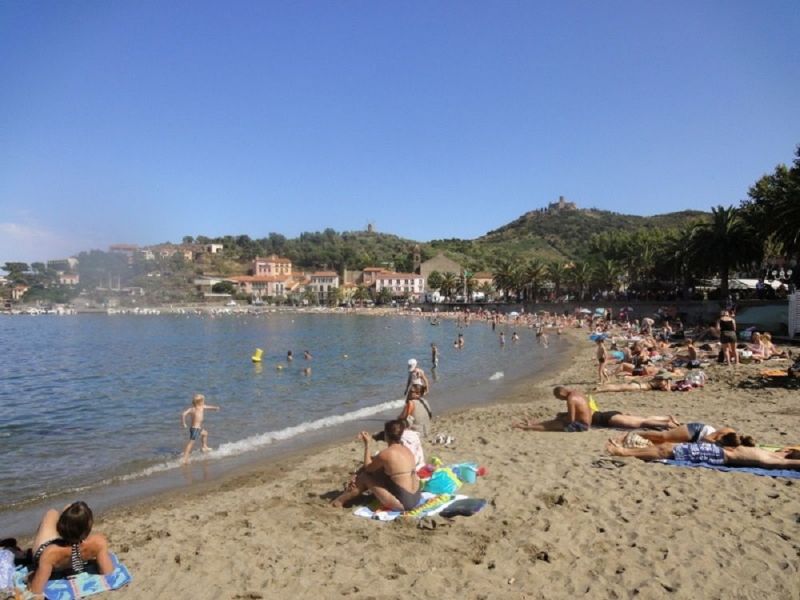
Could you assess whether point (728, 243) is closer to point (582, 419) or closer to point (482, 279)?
point (582, 419)

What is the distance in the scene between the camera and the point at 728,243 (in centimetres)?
4456

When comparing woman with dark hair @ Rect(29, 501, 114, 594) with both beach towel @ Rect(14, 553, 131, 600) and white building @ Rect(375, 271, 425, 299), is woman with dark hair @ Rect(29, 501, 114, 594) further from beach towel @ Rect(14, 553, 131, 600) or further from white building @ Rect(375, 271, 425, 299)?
white building @ Rect(375, 271, 425, 299)

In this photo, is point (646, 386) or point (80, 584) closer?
point (80, 584)

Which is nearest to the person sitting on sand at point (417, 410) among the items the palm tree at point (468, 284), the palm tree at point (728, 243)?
the palm tree at point (728, 243)

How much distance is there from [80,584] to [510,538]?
3.84 metres

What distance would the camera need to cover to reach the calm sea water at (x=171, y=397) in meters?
11.4

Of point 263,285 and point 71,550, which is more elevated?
point 263,285

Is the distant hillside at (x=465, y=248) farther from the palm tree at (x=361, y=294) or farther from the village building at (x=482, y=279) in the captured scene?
the palm tree at (x=361, y=294)

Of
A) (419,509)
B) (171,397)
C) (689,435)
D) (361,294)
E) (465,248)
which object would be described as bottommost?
(171,397)

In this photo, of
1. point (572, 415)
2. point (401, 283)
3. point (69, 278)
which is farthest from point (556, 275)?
point (69, 278)

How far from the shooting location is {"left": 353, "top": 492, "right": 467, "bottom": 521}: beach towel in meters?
6.21

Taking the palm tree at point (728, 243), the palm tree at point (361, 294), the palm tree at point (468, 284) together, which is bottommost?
the palm tree at point (361, 294)

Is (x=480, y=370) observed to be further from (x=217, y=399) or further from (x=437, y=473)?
(x=437, y=473)

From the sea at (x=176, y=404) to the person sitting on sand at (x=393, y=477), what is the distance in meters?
4.44
